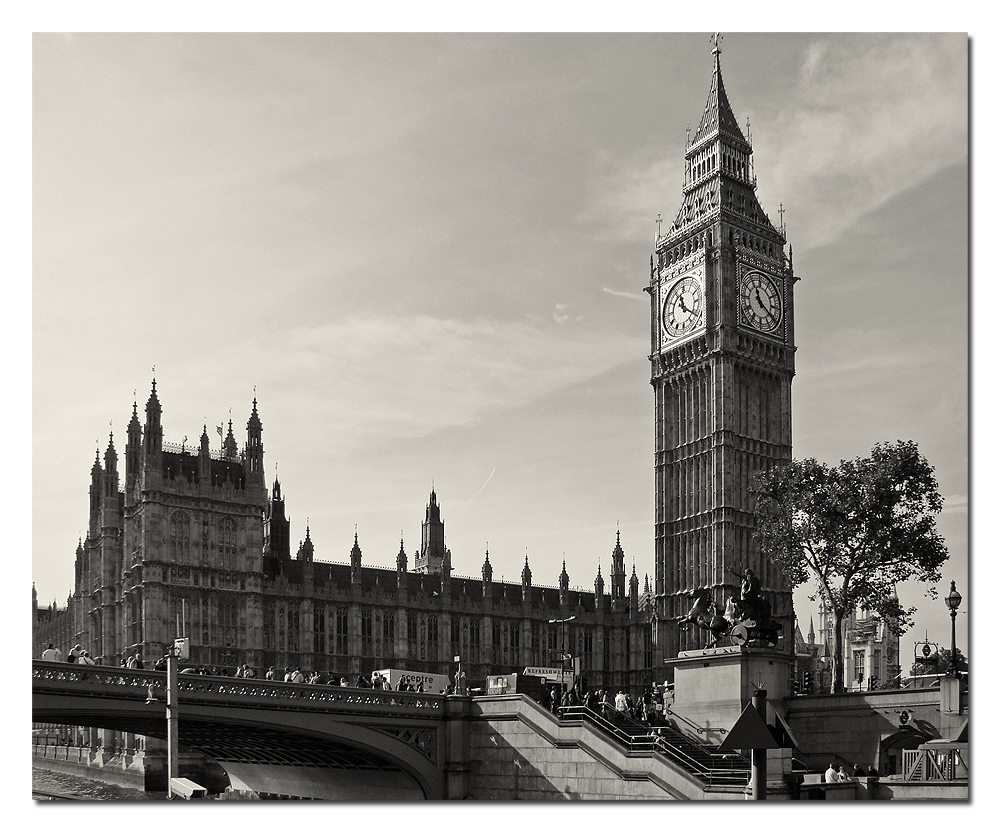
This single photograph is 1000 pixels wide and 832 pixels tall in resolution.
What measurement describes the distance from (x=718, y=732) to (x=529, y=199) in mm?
14758

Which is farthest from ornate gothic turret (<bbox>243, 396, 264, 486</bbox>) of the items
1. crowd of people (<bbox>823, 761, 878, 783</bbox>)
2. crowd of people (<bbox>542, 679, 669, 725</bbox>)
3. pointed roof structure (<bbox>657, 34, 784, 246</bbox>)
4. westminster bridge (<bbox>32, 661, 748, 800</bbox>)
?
crowd of people (<bbox>823, 761, 878, 783</bbox>)

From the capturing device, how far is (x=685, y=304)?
81.1m

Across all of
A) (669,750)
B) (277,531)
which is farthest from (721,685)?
(277,531)

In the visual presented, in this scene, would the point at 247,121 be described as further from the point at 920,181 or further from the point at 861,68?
the point at 920,181

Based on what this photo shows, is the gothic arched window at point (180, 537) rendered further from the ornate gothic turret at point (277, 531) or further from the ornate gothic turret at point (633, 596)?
the ornate gothic turret at point (633, 596)

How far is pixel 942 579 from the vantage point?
42.8 meters

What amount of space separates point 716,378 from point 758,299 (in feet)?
17.2

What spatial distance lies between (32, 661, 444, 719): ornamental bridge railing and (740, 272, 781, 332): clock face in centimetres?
4447

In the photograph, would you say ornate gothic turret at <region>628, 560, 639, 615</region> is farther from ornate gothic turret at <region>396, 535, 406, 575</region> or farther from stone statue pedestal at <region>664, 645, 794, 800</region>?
stone statue pedestal at <region>664, 645, 794, 800</region>

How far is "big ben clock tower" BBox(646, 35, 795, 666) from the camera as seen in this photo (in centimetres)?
7975

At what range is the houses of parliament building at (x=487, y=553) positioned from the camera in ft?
236

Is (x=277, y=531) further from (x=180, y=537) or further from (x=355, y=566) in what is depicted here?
(x=180, y=537)

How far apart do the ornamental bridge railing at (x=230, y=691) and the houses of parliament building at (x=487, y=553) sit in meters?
31.8

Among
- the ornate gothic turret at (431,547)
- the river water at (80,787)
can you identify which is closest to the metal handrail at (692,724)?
the river water at (80,787)
